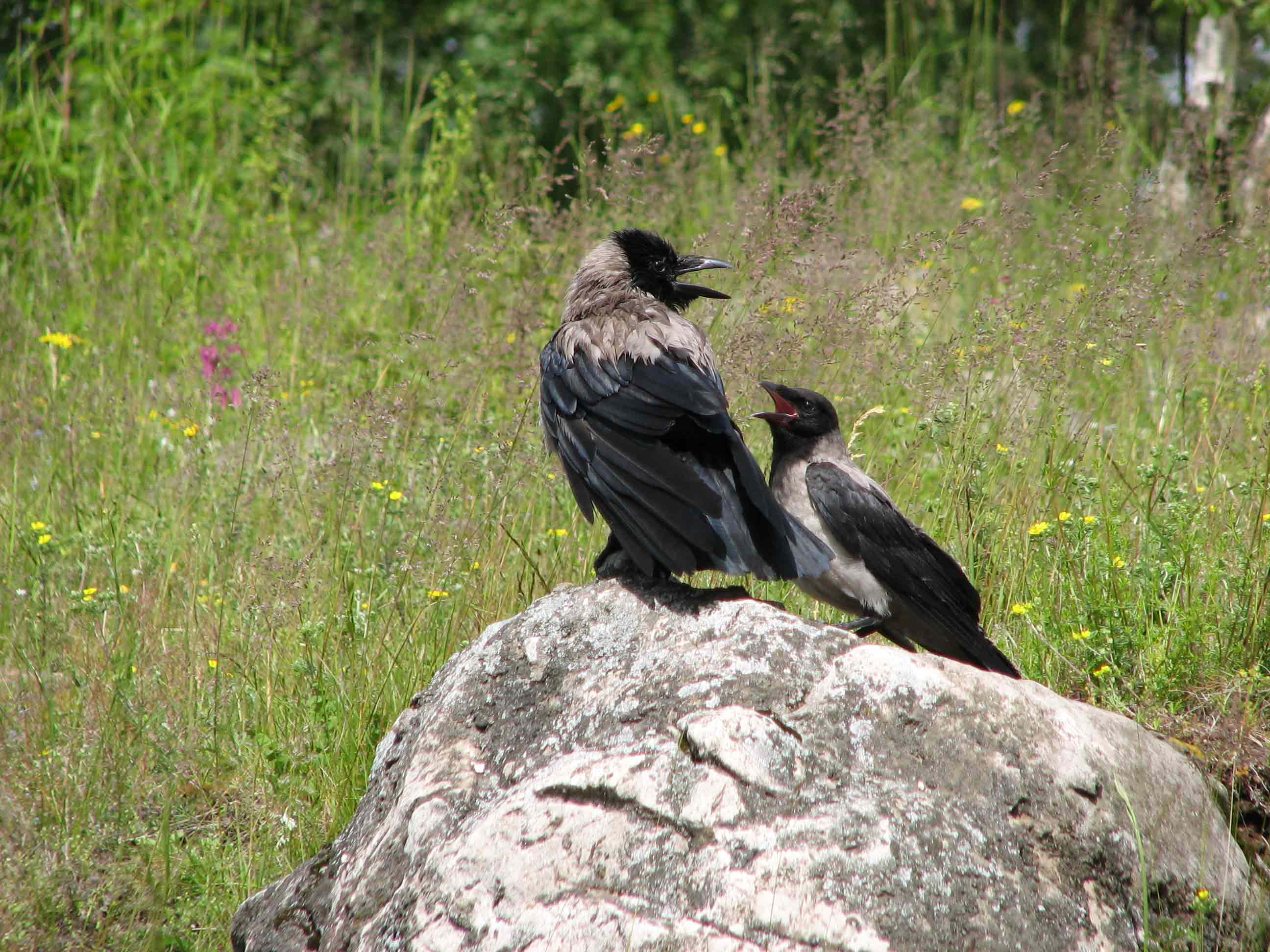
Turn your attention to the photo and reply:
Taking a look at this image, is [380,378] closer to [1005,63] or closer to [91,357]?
[91,357]

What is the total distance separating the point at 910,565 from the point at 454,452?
1791 millimetres

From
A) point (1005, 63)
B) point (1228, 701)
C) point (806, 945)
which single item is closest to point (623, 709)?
point (806, 945)

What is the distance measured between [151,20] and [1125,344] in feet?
20.6

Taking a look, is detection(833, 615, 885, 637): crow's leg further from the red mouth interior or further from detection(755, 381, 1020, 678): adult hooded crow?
the red mouth interior

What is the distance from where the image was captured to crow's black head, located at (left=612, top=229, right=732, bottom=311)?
3.89 m

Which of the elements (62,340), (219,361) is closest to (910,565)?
(219,361)

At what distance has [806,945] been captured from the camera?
2135 millimetres

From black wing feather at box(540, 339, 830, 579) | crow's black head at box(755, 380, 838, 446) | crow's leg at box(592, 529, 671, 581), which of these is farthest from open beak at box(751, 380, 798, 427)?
crow's leg at box(592, 529, 671, 581)

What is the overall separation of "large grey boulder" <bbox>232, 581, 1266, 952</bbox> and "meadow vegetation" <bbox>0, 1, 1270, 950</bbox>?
25cm

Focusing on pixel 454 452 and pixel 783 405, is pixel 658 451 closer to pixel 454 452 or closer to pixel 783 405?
pixel 783 405

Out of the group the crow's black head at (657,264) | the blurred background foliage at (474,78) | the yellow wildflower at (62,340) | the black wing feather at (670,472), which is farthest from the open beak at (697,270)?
the yellow wildflower at (62,340)

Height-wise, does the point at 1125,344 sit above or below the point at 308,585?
above

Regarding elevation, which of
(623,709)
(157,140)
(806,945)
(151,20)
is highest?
(151,20)

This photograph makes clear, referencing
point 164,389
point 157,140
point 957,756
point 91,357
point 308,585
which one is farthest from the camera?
point 157,140
